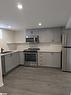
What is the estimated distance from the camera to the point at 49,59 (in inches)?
212

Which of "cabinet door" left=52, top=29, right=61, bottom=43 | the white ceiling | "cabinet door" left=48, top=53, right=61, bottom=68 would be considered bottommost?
"cabinet door" left=48, top=53, right=61, bottom=68

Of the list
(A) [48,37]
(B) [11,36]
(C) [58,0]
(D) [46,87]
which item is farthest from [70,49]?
(B) [11,36]

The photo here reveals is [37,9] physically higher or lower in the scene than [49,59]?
higher

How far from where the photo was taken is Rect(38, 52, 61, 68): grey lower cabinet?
17.2 ft

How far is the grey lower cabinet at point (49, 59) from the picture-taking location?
5238 millimetres

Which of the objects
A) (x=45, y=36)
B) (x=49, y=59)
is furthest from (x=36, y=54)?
(x=45, y=36)

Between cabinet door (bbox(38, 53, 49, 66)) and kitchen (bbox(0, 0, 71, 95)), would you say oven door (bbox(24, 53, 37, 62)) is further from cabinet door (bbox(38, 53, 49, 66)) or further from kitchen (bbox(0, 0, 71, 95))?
cabinet door (bbox(38, 53, 49, 66))

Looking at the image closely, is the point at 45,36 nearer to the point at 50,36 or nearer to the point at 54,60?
the point at 50,36

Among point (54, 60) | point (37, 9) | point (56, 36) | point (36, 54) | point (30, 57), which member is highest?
point (37, 9)

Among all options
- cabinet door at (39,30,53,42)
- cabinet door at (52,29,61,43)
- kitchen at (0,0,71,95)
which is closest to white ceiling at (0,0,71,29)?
kitchen at (0,0,71,95)

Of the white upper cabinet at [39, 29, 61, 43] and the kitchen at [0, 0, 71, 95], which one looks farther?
the white upper cabinet at [39, 29, 61, 43]

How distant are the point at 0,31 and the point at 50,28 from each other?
2825 mm

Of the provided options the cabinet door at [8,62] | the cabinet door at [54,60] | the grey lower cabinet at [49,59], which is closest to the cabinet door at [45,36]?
the grey lower cabinet at [49,59]

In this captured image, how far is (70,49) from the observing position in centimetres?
454
